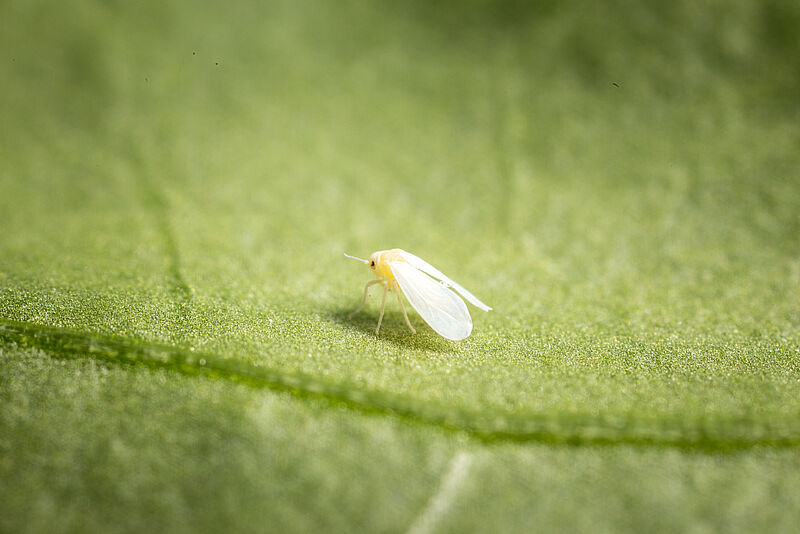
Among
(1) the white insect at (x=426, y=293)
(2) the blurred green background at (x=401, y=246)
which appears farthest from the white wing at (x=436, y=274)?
(2) the blurred green background at (x=401, y=246)

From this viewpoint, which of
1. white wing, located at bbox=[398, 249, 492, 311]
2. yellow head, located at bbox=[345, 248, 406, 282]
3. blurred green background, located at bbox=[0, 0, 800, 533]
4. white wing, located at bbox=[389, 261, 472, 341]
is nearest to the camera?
blurred green background, located at bbox=[0, 0, 800, 533]

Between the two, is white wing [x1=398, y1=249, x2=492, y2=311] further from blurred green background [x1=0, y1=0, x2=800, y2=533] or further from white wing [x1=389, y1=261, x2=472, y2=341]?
blurred green background [x1=0, y1=0, x2=800, y2=533]

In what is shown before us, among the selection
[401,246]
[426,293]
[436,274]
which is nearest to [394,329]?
[426,293]

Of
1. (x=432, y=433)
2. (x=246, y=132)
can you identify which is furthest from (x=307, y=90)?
(x=432, y=433)

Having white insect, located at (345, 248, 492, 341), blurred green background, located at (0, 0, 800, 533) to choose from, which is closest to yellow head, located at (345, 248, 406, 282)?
white insect, located at (345, 248, 492, 341)

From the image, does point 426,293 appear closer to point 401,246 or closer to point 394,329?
point 394,329

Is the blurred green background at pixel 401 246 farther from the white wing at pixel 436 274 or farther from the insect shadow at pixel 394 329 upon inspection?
the white wing at pixel 436 274
